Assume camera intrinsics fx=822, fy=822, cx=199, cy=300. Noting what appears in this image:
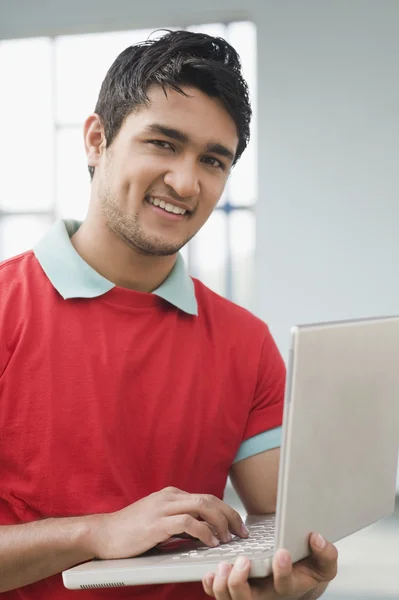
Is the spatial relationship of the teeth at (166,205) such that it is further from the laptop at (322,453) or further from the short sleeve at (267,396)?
the laptop at (322,453)

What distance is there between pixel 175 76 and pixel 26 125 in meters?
3.10

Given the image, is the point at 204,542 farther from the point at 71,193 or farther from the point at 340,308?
the point at 71,193

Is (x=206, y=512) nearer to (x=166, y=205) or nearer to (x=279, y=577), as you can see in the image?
(x=279, y=577)

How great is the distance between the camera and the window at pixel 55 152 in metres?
3.96

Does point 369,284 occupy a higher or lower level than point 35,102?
lower

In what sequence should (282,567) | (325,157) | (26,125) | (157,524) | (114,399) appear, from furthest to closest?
(26,125) → (325,157) → (114,399) → (157,524) → (282,567)

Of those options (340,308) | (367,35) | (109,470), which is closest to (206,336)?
(109,470)

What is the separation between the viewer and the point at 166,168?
3.66 ft

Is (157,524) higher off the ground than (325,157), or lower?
lower

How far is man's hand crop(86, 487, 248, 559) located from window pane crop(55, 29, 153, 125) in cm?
328

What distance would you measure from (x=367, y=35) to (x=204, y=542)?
10.3 feet

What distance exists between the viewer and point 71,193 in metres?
4.04

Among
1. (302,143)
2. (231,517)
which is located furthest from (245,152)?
(231,517)

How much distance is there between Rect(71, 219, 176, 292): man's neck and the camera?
1153mm
